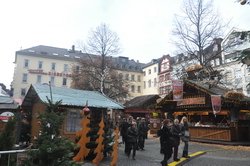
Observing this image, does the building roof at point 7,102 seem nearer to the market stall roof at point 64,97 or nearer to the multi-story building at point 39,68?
the market stall roof at point 64,97

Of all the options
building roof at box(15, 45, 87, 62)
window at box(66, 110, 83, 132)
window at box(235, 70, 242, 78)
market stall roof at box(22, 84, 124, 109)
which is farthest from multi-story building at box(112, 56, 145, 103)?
window at box(66, 110, 83, 132)

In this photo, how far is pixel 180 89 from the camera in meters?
17.0

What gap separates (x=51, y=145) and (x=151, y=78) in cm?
5355

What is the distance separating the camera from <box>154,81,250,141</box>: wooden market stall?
15156 millimetres

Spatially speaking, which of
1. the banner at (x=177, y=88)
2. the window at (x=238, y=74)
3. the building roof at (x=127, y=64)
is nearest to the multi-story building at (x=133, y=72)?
the building roof at (x=127, y=64)

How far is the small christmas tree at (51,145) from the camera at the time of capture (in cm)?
431

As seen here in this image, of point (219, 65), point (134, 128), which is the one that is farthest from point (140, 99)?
point (134, 128)

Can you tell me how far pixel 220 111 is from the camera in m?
16.6

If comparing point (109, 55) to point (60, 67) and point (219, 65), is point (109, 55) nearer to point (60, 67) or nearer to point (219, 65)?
point (219, 65)

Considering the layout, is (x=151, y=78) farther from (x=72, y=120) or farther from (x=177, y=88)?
(x=72, y=120)

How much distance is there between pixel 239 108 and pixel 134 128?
10185mm

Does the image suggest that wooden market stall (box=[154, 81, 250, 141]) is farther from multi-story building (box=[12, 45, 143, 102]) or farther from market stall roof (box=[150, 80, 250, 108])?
multi-story building (box=[12, 45, 143, 102])

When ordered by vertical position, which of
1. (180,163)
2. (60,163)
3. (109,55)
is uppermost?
(109,55)

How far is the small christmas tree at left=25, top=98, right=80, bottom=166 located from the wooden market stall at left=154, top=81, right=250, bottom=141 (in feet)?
43.7
